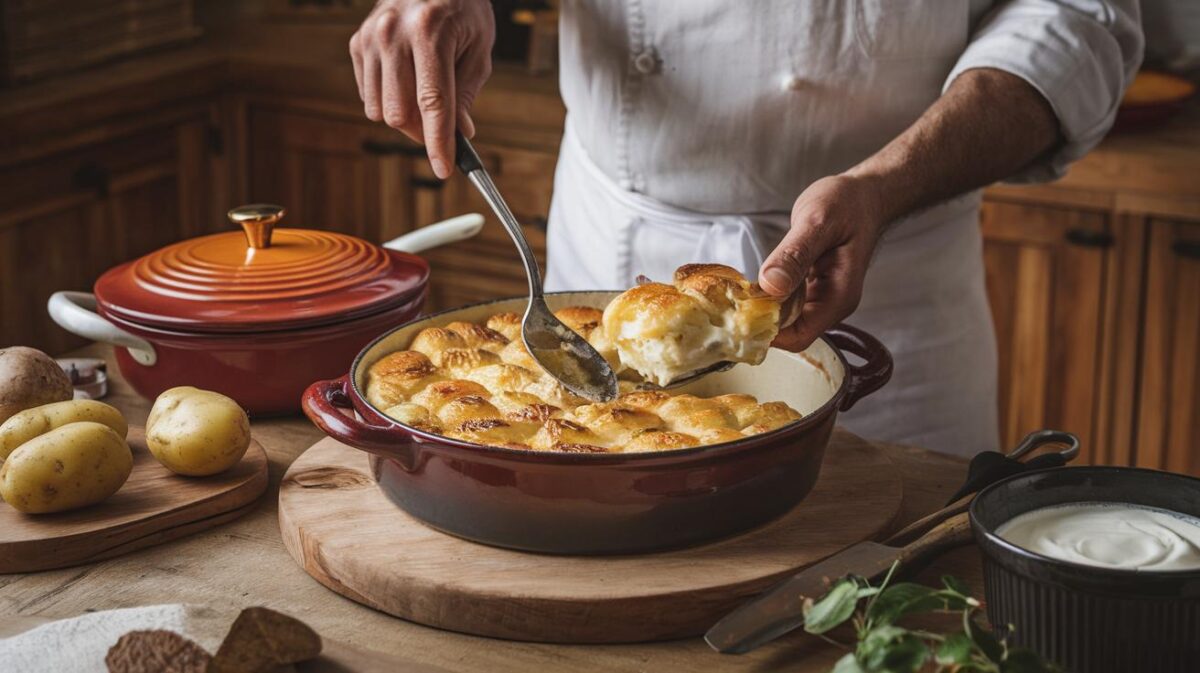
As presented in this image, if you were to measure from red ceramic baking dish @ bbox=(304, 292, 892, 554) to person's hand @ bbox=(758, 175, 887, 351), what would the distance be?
0.07 meters

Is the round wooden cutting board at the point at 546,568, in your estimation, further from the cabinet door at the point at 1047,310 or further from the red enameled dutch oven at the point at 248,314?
the cabinet door at the point at 1047,310

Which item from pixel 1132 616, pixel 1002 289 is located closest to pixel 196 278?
pixel 1132 616

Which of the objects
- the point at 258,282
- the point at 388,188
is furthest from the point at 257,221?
the point at 388,188

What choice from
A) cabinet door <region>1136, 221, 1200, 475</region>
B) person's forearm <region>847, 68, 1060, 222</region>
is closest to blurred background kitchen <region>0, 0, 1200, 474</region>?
cabinet door <region>1136, 221, 1200, 475</region>

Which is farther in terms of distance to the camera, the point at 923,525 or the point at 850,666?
the point at 923,525

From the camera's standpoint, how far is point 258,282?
59.0 inches

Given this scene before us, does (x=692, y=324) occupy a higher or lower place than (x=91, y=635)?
higher

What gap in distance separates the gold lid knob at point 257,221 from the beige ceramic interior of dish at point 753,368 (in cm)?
25

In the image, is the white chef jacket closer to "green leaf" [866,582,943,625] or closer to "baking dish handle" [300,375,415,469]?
"baking dish handle" [300,375,415,469]

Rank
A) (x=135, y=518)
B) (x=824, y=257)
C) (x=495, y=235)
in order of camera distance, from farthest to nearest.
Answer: (x=495, y=235) → (x=824, y=257) → (x=135, y=518)

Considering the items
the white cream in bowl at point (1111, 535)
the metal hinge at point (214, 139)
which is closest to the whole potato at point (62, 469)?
the white cream in bowl at point (1111, 535)

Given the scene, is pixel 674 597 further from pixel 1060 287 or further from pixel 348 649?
pixel 1060 287

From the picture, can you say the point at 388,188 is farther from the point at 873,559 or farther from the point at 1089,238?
the point at 873,559

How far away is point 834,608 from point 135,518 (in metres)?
0.66
